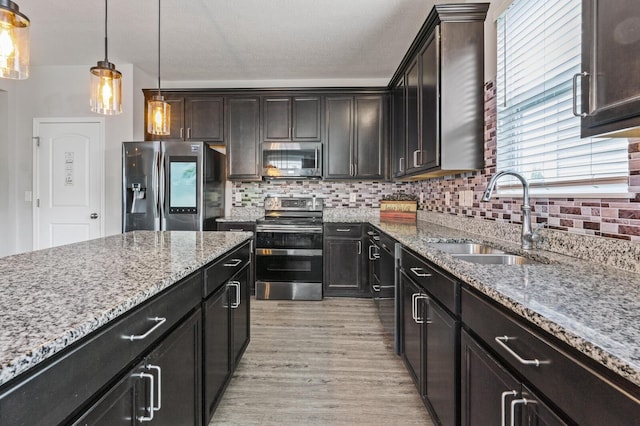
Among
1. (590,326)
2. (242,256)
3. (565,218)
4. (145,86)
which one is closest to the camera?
(590,326)

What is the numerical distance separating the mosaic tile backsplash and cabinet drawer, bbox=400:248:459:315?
0.65m

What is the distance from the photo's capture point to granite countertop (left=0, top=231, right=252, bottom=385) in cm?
60

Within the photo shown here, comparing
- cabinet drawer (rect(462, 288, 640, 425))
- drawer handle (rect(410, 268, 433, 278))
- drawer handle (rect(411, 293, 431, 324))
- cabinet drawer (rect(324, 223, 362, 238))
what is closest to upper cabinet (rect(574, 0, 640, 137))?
cabinet drawer (rect(462, 288, 640, 425))

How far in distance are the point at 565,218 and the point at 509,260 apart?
309mm

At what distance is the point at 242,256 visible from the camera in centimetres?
210

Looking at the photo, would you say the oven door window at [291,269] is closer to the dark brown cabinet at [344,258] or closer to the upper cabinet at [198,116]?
the dark brown cabinet at [344,258]

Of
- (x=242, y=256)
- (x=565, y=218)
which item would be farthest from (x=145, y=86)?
(x=565, y=218)

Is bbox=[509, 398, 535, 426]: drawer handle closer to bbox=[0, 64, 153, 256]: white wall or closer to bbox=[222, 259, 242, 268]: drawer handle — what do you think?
bbox=[222, 259, 242, 268]: drawer handle

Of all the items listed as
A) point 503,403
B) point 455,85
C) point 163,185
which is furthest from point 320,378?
point 163,185

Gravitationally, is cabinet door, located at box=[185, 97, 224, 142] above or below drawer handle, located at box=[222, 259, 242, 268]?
above

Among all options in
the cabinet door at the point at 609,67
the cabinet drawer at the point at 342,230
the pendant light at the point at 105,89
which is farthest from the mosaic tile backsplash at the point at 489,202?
the pendant light at the point at 105,89

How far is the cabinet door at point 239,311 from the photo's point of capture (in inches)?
73.6

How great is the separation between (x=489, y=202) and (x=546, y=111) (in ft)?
2.24

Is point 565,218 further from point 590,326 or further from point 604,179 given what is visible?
point 590,326
